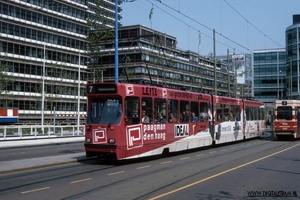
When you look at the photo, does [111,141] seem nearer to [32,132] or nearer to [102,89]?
[102,89]

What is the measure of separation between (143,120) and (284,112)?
62.0 ft

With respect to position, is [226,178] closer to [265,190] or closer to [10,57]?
[265,190]

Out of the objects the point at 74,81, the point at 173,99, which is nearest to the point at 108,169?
the point at 173,99

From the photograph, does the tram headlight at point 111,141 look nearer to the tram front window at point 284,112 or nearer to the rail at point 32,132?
the rail at point 32,132

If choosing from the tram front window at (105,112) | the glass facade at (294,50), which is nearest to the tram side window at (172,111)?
the tram front window at (105,112)

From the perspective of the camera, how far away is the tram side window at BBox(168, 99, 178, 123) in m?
19.5

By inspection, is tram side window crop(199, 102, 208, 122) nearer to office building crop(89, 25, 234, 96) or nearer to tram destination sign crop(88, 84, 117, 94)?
tram destination sign crop(88, 84, 117, 94)

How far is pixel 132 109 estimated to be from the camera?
1677 centimetres

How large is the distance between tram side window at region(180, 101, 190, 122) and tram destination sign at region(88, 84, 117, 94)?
17.1ft

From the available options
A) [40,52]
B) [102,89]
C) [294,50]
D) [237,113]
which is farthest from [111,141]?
[294,50]

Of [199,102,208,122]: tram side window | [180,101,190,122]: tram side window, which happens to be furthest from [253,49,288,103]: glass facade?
[180,101,190,122]: tram side window

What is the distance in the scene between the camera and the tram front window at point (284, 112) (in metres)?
32.9

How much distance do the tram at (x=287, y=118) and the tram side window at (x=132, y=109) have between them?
18.9 metres

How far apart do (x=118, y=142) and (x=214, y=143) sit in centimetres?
1054
